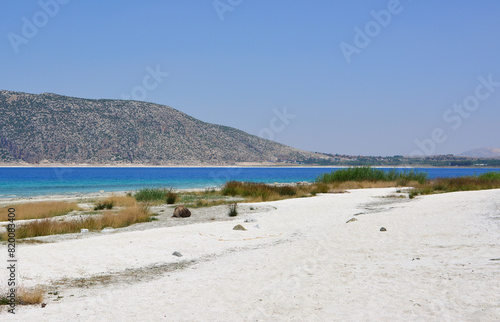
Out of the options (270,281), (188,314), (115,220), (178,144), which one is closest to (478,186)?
(115,220)

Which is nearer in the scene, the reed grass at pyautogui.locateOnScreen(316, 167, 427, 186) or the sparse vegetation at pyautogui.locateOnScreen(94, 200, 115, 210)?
the sparse vegetation at pyautogui.locateOnScreen(94, 200, 115, 210)

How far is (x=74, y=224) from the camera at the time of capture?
1587 cm

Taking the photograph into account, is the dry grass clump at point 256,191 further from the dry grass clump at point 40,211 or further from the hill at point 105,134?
the hill at point 105,134

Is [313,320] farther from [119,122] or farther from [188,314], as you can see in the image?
[119,122]

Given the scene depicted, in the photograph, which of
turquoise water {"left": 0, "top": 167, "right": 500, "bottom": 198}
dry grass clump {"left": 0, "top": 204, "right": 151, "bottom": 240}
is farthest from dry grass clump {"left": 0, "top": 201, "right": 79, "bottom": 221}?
turquoise water {"left": 0, "top": 167, "right": 500, "bottom": 198}

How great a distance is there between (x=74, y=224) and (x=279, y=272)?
9.37 meters

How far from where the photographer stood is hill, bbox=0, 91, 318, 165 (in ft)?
332

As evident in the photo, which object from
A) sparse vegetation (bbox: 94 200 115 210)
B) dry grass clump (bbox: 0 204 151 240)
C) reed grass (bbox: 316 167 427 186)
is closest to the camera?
dry grass clump (bbox: 0 204 151 240)

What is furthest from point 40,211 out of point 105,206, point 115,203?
point 115,203

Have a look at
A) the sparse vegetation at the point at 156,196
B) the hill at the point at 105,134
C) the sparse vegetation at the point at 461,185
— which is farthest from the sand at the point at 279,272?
the hill at the point at 105,134

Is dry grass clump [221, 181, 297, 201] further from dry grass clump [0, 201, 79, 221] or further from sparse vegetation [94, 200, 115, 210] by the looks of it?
dry grass clump [0, 201, 79, 221]

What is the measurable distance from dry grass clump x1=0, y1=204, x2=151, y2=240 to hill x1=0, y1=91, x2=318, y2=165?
297 ft

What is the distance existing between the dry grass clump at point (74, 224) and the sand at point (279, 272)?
156cm

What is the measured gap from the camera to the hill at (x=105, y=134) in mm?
101062
